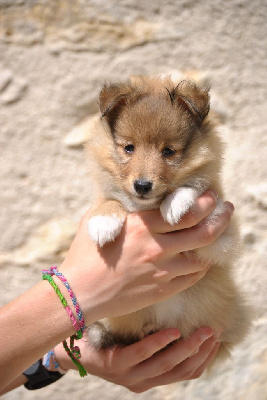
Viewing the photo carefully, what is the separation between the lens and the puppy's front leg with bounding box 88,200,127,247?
1691 millimetres

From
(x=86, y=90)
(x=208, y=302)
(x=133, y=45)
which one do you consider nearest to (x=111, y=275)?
(x=208, y=302)

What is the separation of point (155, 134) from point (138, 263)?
1.80 feet

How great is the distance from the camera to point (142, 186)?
161 cm

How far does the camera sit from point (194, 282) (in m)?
1.82

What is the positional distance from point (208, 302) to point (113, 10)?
1793mm

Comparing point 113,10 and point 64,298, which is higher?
point 113,10

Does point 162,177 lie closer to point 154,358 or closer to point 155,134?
point 155,134

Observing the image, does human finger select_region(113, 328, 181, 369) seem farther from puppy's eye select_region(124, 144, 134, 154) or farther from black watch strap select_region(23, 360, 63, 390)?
puppy's eye select_region(124, 144, 134, 154)

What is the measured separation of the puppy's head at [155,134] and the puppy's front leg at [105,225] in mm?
112

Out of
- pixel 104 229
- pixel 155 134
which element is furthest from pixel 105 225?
pixel 155 134

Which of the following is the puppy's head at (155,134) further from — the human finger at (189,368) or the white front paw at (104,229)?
the human finger at (189,368)

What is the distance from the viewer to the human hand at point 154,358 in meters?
1.87

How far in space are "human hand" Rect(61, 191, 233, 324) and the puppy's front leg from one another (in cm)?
5

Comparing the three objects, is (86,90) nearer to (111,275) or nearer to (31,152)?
(31,152)
